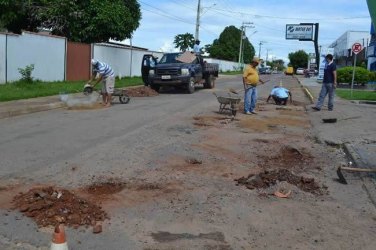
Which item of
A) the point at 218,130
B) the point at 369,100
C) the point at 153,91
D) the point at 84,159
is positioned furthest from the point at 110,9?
the point at 84,159

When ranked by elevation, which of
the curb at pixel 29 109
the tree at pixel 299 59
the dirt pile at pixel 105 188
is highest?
the tree at pixel 299 59

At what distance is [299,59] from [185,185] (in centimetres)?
13718

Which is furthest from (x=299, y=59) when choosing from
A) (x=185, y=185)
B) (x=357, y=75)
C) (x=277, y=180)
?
(x=185, y=185)

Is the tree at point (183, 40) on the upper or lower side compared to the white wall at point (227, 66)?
upper

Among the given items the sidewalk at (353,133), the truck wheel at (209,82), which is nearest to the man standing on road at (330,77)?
the sidewalk at (353,133)

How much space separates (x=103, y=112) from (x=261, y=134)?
534 cm

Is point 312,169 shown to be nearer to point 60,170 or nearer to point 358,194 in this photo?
point 358,194

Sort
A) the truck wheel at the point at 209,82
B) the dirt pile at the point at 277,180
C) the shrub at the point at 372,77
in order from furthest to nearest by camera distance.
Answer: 1. the shrub at the point at 372,77
2. the truck wheel at the point at 209,82
3. the dirt pile at the point at 277,180

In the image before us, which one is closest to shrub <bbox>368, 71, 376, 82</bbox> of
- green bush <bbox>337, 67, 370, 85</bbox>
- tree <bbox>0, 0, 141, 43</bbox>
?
green bush <bbox>337, 67, 370, 85</bbox>

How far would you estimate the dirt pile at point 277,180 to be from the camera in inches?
275

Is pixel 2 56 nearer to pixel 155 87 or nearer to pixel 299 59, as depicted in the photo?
pixel 155 87

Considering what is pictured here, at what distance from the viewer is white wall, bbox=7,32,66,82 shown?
2284 cm

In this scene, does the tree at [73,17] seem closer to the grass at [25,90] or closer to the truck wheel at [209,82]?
the truck wheel at [209,82]

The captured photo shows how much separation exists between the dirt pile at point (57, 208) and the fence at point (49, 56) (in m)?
17.6
